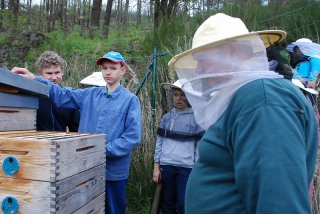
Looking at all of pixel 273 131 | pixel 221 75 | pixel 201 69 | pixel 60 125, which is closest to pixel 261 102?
pixel 273 131

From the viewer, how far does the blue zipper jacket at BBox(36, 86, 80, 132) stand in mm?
3012

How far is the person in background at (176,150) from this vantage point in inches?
141

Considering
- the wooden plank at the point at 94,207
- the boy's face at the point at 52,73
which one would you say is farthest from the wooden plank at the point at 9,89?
the boy's face at the point at 52,73

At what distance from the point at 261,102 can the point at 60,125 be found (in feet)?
8.39

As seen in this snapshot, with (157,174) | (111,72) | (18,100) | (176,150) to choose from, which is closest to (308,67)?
(176,150)

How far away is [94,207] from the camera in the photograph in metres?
2.39

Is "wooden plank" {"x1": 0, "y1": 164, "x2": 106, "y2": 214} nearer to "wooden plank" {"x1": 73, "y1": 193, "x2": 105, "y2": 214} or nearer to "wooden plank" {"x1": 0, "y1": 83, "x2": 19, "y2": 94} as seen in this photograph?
Answer: "wooden plank" {"x1": 73, "y1": 193, "x2": 105, "y2": 214}

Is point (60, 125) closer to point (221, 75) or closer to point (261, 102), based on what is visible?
point (221, 75)

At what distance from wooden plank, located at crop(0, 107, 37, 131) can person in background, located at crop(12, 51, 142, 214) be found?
0.40 m

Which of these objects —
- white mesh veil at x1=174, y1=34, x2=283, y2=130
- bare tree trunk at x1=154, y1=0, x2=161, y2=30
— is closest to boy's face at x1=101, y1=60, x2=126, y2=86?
white mesh veil at x1=174, y1=34, x2=283, y2=130

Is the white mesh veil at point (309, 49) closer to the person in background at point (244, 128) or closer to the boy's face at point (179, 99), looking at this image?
the boy's face at point (179, 99)

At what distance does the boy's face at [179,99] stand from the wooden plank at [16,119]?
175 cm

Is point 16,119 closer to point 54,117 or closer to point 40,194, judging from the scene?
point 40,194

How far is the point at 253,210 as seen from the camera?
108 centimetres
